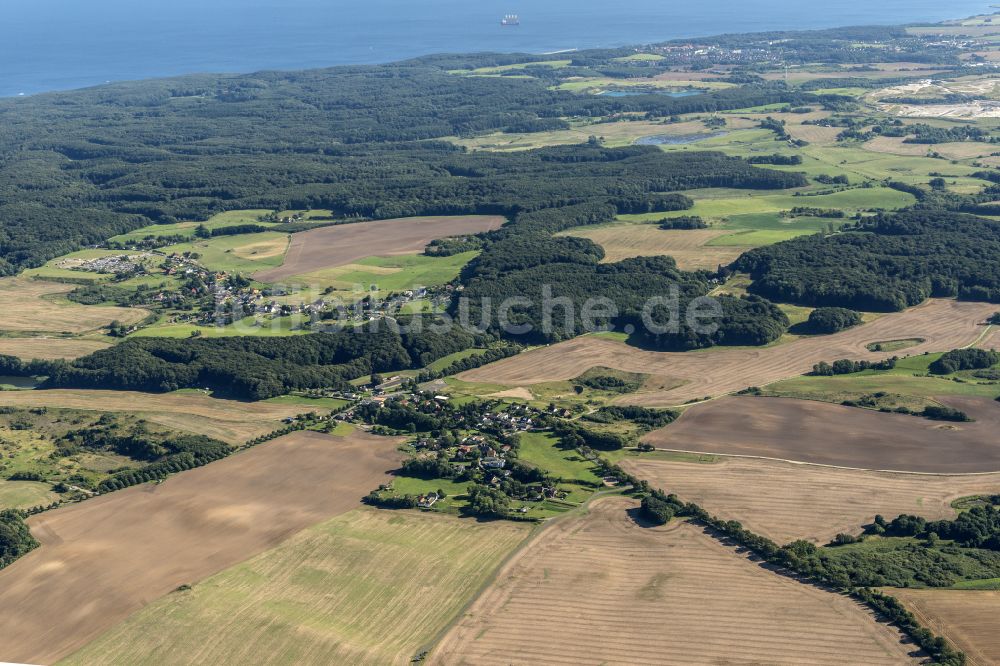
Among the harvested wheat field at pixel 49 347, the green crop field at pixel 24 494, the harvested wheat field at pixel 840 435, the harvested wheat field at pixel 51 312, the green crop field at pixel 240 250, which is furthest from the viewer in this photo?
the green crop field at pixel 240 250

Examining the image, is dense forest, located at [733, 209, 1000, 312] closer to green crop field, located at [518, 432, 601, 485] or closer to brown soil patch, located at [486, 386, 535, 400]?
brown soil patch, located at [486, 386, 535, 400]

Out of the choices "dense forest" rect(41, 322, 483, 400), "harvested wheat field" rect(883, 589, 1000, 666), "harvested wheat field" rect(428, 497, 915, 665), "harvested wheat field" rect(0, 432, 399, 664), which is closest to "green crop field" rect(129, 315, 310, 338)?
"dense forest" rect(41, 322, 483, 400)

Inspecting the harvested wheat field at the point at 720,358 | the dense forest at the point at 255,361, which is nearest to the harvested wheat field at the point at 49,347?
the dense forest at the point at 255,361

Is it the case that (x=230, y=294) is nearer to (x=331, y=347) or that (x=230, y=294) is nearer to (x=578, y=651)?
(x=331, y=347)

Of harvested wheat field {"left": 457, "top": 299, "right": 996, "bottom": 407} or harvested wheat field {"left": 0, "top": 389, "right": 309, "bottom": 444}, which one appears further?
harvested wheat field {"left": 457, "top": 299, "right": 996, "bottom": 407}

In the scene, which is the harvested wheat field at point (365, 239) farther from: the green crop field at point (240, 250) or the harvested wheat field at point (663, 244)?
the harvested wheat field at point (663, 244)

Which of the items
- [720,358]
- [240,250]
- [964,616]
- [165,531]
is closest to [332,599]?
[165,531]
